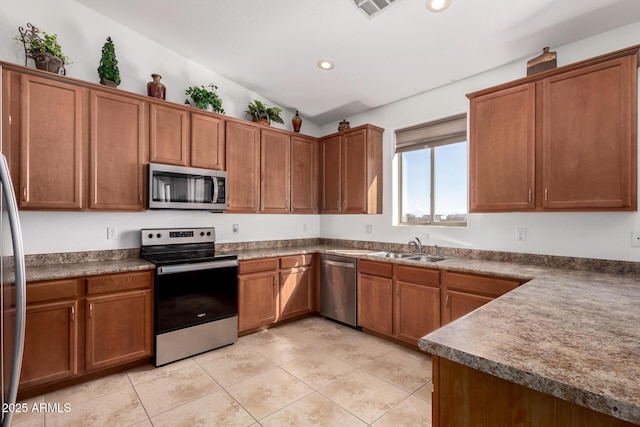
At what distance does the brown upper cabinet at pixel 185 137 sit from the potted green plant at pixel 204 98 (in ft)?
0.49

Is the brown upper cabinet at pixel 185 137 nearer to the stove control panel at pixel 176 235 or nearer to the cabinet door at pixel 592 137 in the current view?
the stove control panel at pixel 176 235

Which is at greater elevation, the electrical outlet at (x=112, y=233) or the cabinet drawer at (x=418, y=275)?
the electrical outlet at (x=112, y=233)

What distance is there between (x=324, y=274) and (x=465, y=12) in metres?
3.02

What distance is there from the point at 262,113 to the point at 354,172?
142 centimetres

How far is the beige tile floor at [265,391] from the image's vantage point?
206cm

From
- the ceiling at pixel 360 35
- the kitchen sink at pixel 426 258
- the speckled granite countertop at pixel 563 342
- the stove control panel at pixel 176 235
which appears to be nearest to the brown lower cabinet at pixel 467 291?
the speckled granite countertop at pixel 563 342

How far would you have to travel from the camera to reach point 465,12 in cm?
240

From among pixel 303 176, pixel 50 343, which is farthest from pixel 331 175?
pixel 50 343

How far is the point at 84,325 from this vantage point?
2.45 meters

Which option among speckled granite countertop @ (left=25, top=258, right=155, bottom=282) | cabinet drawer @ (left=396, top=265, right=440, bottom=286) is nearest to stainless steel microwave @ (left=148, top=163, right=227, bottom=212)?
speckled granite countertop @ (left=25, top=258, right=155, bottom=282)

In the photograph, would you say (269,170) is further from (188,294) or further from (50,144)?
(50,144)

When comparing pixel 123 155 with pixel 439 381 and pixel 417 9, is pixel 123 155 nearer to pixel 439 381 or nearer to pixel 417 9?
pixel 417 9

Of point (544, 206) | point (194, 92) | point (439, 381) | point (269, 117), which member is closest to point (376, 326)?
point (544, 206)

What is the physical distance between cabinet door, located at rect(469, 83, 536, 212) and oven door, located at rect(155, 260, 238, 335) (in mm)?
2542
